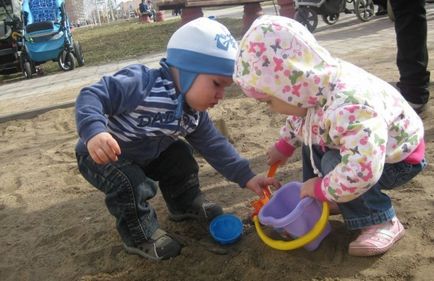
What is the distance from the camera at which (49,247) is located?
1974 mm

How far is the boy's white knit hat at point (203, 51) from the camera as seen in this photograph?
1635 mm

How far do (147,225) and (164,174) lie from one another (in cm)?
29

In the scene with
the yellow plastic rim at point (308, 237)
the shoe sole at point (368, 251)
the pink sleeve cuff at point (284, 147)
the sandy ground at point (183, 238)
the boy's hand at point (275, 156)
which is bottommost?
the sandy ground at point (183, 238)

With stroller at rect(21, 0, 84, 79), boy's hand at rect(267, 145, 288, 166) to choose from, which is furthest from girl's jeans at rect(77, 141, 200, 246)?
stroller at rect(21, 0, 84, 79)

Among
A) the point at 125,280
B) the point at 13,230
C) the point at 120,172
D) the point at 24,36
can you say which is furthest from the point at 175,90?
the point at 24,36

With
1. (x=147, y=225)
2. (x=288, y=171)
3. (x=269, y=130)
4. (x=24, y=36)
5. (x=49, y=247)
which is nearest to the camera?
(x=147, y=225)

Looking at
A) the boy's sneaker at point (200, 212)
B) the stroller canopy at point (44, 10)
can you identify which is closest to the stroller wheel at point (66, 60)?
the stroller canopy at point (44, 10)

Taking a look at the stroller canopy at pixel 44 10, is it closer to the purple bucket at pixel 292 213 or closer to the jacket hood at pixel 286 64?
the purple bucket at pixel 292 213

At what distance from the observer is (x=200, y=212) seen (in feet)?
6.52

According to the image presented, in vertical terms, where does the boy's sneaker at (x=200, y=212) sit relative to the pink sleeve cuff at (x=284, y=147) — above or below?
below

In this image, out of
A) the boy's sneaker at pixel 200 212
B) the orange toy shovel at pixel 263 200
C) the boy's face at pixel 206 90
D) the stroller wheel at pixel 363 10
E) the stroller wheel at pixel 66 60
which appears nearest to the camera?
the boy's face at pixel 206 90

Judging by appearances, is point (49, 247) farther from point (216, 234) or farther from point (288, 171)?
point (288, 171)

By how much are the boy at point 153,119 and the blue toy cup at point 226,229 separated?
0.12 meters

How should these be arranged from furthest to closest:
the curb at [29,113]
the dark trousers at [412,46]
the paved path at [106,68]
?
the paved path at [106,68] < the curb at [29,113] < the dark trousers at [412,46]
